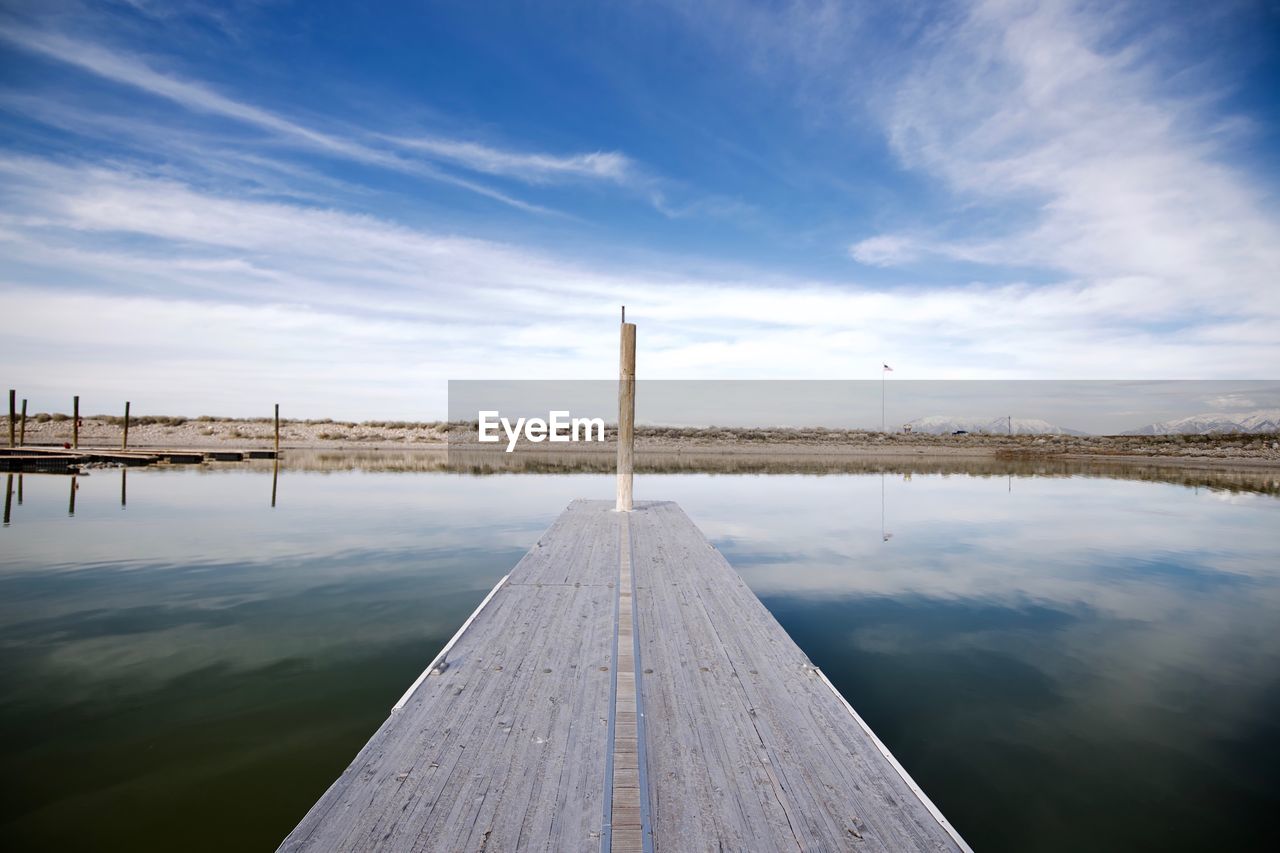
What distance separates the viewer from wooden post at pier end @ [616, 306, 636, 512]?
9648 mm

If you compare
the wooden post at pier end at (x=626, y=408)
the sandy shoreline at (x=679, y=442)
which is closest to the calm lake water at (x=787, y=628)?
the wooden post at pier end at (x=626, y=408)

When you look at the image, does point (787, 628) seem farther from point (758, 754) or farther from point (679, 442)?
point (679, 442)

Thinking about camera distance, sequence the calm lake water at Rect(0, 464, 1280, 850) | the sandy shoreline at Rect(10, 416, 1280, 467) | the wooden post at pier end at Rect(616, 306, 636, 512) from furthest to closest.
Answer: the sandy shoreline at Rect(10, 416, 1280, 467)
the wooden post at pier end at Rect(616, 306, 636, 512)
the calm lake water at Rect(0, 464, 1280, 850)

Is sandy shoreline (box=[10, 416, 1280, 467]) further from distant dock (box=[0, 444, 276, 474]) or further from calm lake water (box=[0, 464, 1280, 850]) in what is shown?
calm lake water (box=[0, 464, 1280, 850])

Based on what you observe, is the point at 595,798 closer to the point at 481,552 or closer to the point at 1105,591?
the point at 481,552

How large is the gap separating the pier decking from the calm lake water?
2.45ft

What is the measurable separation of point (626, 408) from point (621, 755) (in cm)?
733

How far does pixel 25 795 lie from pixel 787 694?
3692 millimetres

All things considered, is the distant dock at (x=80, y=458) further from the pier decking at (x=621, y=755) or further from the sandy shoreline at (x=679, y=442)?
the pier decking at (x=621, y=755)

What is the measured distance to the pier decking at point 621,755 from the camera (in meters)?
2.16

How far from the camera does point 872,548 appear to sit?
9.70 meters

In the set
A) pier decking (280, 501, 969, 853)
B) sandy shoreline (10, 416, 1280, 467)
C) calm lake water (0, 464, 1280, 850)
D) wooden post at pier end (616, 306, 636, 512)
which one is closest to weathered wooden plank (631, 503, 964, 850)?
pier decking (280, 501, 969, 853)

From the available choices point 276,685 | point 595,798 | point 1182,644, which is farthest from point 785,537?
point 595,798

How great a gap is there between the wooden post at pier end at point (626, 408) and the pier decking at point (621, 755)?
539 cm
